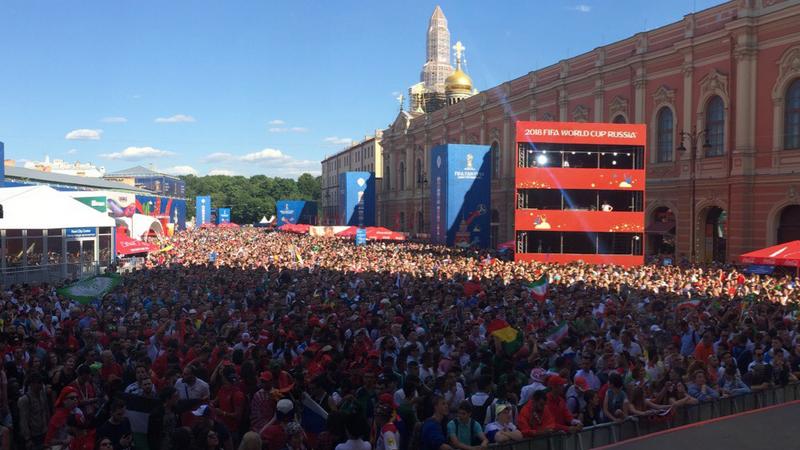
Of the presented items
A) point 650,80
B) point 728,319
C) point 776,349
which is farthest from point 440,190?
point 776,349

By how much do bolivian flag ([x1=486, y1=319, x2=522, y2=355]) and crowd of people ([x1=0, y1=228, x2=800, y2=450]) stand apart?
38 millimetres

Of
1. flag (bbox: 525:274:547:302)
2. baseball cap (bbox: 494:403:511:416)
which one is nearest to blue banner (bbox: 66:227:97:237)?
flag (bbox: 525:274:547:302)

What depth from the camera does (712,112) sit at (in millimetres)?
35406

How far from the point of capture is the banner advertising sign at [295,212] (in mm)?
96312

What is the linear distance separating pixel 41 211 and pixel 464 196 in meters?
26.0

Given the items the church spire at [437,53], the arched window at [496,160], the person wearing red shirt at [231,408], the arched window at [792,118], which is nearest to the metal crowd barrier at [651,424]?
the person wearing red shirt at [231,408]

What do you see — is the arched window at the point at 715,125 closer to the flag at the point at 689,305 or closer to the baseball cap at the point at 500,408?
the flag at the point at 689,305

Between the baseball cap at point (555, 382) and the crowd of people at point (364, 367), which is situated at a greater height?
the baseball cap at point (555, 382)

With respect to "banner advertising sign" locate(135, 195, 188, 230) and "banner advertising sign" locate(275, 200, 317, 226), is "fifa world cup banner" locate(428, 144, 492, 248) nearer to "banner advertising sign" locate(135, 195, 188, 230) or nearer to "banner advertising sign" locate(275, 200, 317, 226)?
"banner advertising sign" locate(135, 195, 188, 230)

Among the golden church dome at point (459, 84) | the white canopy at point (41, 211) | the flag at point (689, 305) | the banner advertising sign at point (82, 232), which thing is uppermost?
the golden church dome at point (459, 84)

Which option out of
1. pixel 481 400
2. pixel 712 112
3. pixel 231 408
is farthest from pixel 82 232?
pixel 712 112

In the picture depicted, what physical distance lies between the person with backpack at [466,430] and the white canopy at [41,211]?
993 inches

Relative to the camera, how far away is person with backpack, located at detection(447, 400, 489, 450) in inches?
258

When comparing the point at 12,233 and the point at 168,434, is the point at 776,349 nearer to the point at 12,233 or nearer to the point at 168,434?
the point at 168,434
